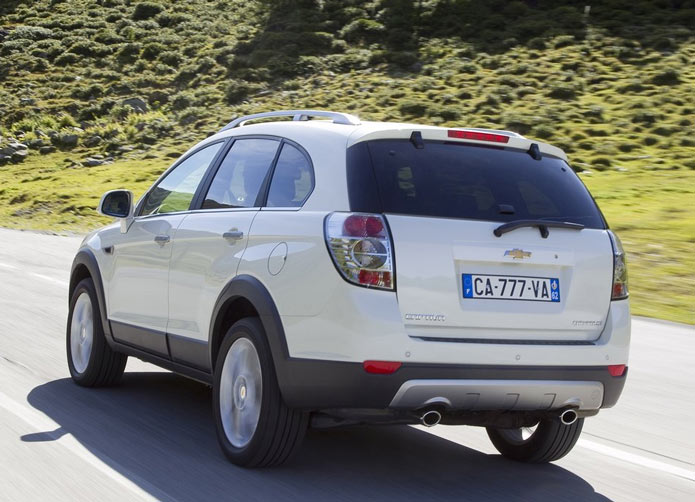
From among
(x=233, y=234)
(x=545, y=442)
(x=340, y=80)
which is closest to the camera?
(x=233, y=234)

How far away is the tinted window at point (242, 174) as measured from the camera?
5.54 metres

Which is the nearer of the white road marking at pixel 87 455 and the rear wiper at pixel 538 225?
the white road marking at pixel 87 455

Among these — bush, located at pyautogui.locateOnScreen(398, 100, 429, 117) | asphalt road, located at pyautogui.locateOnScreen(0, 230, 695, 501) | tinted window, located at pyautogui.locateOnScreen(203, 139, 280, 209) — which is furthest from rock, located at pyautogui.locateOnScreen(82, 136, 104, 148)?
tinted window, located at pyautogui.locateOnScreen(203, 139, 280, 209)

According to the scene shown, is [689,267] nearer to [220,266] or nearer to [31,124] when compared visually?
[220,266]

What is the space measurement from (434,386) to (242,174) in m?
1.73

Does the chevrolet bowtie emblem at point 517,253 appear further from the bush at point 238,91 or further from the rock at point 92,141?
the bush at point 238,91

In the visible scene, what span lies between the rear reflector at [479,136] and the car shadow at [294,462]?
5.21 feet

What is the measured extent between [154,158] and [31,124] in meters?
9.81

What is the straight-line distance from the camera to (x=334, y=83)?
146 feet

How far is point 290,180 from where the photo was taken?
17.2ft

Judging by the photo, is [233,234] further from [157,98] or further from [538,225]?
[157,98]

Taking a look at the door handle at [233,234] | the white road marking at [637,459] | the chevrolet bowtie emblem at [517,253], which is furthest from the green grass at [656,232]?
the door handle at [233,234]

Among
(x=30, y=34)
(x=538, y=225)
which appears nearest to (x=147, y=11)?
(x=30, y=34)

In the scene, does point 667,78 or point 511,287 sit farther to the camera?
point 667,78
